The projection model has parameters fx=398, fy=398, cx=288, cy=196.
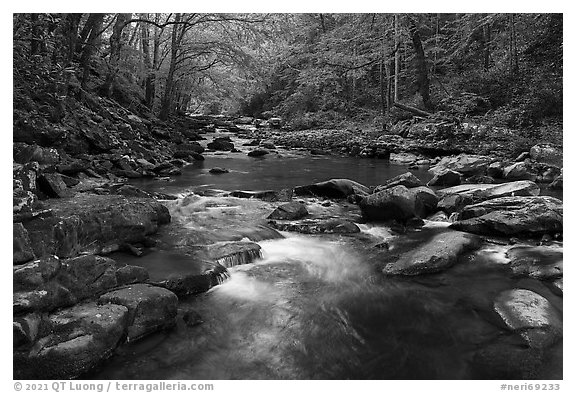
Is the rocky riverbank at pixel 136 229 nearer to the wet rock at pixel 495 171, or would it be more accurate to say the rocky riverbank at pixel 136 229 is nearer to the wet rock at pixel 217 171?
the wet rock at pixel 495 171

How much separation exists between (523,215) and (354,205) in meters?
3.01

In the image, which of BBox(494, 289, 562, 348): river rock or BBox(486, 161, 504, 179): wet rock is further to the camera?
BBox(486, 161, 504, 179): wet rock

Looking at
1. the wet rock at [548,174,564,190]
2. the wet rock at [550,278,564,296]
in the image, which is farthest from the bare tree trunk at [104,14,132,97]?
the wet rock at [550,278,564,296]

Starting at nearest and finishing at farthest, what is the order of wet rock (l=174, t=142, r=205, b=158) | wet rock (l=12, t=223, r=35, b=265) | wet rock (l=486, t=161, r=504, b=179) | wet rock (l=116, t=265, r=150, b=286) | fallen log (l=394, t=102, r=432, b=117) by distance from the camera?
wet rock (l=12, t=223, r=35, b=265), wet rock (l=116, t=265, r=150, b=286), wet rock (l=486, t=161, r=504, b=179), wet rock (l=174, t=142, r=205, b=158), fallen log (l=394, t=102, r=432, b=117)

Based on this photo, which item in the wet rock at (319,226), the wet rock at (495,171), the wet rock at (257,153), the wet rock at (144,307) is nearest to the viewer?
the wet rock at (144,307)

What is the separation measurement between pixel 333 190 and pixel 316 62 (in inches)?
599

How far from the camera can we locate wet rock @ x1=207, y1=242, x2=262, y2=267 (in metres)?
4.71

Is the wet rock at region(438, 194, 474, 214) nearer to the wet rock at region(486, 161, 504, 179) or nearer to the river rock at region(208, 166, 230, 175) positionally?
the wet rock at region(486, 161, 504, 179)

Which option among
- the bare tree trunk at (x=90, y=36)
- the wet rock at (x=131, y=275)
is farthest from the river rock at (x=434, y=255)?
the bare tree trunk at (x=90, y=36)

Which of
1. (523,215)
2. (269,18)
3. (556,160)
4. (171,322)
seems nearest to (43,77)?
(269,18)

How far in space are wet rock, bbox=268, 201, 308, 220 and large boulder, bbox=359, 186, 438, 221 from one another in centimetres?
111

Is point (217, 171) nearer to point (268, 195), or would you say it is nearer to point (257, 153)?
point (268, 195)

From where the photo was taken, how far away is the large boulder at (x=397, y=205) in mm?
6602
